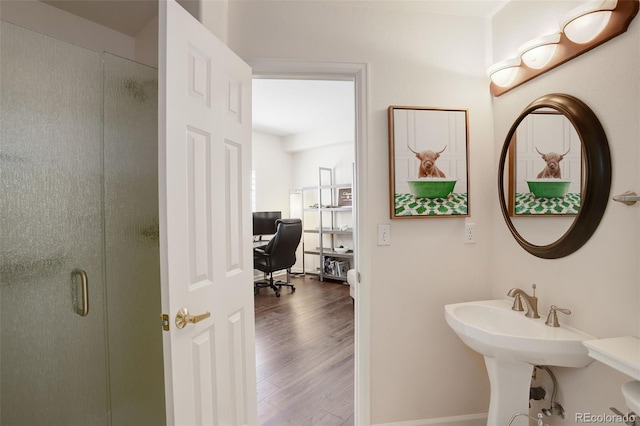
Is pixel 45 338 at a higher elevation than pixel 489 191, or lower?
lower

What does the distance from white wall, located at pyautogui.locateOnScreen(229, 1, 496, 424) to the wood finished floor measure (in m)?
0.43

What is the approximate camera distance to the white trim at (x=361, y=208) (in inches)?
62.7

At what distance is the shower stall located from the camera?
1.20 meters

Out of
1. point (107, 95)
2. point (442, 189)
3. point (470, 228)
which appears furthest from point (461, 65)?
point (107, 95)

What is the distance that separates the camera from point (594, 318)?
1.18 metres

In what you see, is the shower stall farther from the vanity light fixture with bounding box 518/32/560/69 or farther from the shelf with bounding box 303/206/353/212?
the shelf with bounding box 303/206/353/212

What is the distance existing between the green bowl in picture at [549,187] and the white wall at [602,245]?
0.53ft

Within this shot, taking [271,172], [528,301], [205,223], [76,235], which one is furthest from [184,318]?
[271,172]

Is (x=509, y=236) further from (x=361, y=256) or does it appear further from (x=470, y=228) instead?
(x=361, y=256)

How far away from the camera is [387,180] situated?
5.33 ft

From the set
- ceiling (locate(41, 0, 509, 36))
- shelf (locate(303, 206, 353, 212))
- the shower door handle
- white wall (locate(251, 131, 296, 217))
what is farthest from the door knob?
white wall (locate(251, 131, 296, 217))

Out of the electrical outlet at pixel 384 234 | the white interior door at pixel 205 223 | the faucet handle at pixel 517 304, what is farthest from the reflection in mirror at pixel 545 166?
the white interior door at pixel 205 223

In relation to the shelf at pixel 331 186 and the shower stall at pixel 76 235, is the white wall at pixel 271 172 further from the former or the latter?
the shower stall at pixel 76 235

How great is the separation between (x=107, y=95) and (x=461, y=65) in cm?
188
